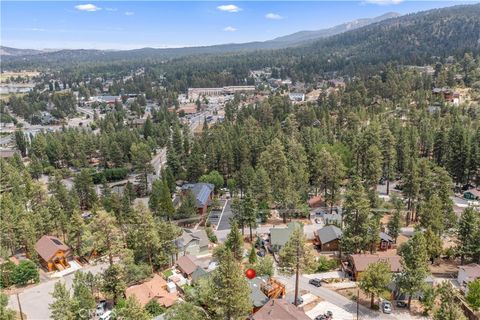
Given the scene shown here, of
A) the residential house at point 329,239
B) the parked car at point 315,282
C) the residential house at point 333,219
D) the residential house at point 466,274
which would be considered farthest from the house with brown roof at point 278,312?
the residential house at point 333,219

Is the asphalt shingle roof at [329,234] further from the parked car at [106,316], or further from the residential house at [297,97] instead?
the residential house at [297,97]

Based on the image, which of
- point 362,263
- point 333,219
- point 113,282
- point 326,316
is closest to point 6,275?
point 113,282

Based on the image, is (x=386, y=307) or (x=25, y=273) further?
(x=25, y=273)

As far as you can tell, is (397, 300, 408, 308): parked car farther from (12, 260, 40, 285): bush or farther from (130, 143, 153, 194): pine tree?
(130, 143, 153, 194): pine tree

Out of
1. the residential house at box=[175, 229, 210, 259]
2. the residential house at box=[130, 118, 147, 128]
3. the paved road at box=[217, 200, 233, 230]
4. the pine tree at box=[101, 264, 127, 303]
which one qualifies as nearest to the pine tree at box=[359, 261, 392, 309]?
the residential house at box=[175, 229, 210, 259]

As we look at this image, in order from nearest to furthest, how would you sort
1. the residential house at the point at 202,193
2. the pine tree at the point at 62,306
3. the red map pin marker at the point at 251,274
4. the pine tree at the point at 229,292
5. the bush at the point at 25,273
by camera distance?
the pine tree at the point at 229,292 → the pine tree at the point at 62,306 → the red map pin marker at the point at 251,274 → the bush at the point at 25,273 → the residential house at the point at 202,193

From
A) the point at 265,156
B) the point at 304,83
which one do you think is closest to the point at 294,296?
the point at 265,156

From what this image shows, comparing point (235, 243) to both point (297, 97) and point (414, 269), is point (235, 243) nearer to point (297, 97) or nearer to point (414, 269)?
point (414, 269)
